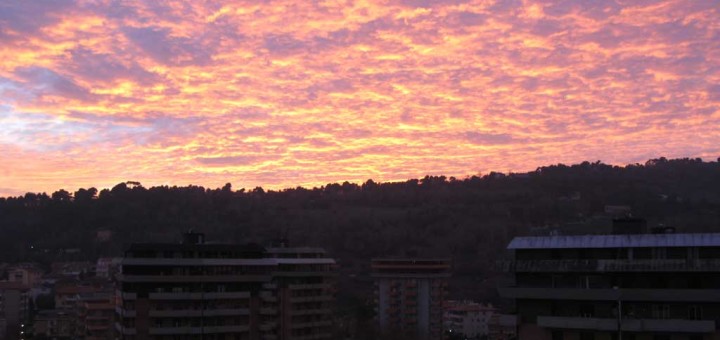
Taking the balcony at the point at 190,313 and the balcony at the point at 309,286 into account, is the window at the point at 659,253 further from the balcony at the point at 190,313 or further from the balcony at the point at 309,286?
the balcony at the point at 309,286

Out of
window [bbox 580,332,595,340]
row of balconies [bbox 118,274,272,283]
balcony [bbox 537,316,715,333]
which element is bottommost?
window [bbox 580,332,595,340]

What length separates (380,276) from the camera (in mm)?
99375

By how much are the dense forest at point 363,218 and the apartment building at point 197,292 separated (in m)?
69.4

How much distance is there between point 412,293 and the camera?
322ft

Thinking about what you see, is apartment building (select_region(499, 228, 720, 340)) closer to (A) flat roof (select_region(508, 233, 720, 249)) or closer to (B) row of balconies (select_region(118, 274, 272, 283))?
(A) flat roof (select_region(508, 233, 720, 249))

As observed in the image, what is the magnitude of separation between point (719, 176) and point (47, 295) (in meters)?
144

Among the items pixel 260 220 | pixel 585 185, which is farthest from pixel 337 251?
pixel 585 185

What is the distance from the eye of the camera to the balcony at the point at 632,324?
2470 centimetres

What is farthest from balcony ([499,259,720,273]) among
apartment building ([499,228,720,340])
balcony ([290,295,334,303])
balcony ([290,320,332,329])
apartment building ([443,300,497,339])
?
apartment building ([443,300,497,339])

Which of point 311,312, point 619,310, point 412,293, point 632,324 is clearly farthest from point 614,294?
point 412,293

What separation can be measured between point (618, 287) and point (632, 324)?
127 centimetres

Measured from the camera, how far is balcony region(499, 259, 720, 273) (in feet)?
82.6

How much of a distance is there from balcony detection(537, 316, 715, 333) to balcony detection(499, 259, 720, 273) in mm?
1558

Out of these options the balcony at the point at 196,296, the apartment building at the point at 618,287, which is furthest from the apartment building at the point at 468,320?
the apartment building at the point at 618,287
